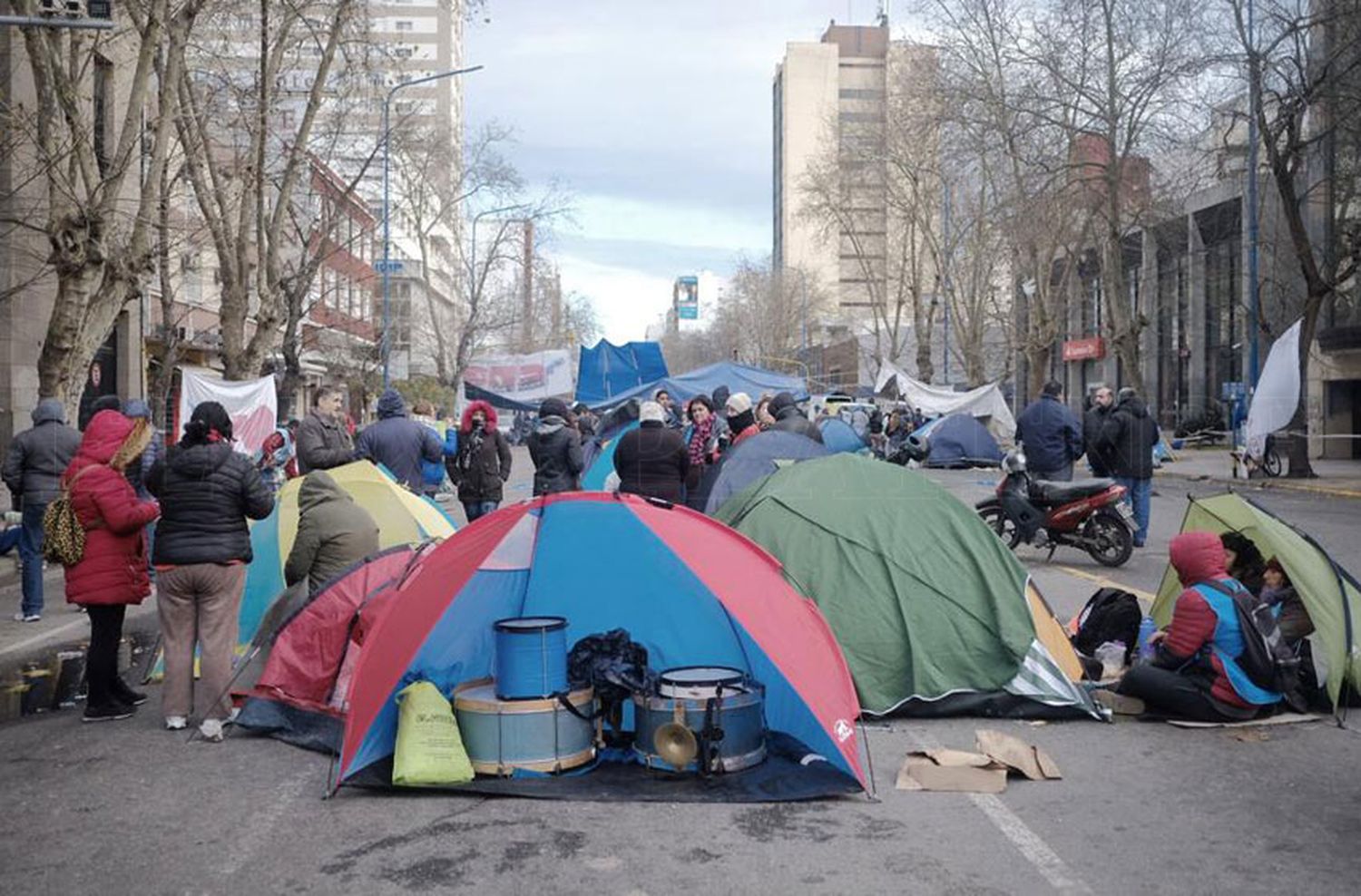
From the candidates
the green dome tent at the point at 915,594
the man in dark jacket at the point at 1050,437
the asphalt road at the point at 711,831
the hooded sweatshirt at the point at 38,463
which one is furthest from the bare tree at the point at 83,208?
the man in dark jacket at the point at 1050,437

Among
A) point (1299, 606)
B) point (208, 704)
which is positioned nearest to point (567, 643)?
point (208, 704)

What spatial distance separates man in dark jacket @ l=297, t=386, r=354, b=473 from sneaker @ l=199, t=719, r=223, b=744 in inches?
171

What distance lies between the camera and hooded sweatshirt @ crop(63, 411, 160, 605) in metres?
7.21

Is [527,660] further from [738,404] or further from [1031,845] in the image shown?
[738,404]

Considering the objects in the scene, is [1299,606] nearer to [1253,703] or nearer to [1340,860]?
[1253,703]

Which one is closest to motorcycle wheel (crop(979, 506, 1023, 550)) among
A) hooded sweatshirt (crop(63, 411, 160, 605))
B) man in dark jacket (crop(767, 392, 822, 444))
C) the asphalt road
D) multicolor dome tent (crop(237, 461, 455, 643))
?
man in dark jacket (crop(767, 392, 822, 444))

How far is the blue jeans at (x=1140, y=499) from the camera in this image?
1369 cm

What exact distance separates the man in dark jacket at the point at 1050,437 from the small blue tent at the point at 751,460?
12.3 feet

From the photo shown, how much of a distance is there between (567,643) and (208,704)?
2090mm

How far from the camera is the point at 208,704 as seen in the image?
23.5 feet

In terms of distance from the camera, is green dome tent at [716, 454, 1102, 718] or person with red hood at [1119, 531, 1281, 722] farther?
green dome tent at [716, 454, 1102, 718]

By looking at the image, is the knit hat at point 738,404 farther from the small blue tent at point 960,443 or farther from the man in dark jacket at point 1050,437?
the small blue tent at point 960,443

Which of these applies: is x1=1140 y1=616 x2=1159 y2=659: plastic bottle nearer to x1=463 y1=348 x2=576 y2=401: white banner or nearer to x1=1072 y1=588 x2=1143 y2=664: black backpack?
x1=1072 y1=588 x2=1143 y2=664: black backpack

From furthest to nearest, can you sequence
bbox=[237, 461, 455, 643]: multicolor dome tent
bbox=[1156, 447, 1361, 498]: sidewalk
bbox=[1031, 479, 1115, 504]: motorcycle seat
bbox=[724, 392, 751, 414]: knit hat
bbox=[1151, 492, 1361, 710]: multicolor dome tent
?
bbox=[1156, 447, 1361, 498]: sidewalk < bbox=[1031, 479, 1115, 504]: motorcycle seat < bbox=[724, 392, 751, 414]: knit hat < bbox=[237, 461, 455, 643]: multicolor dome tent < bbox=[1151, 492, 1361, 710]: multicolor dome tent
